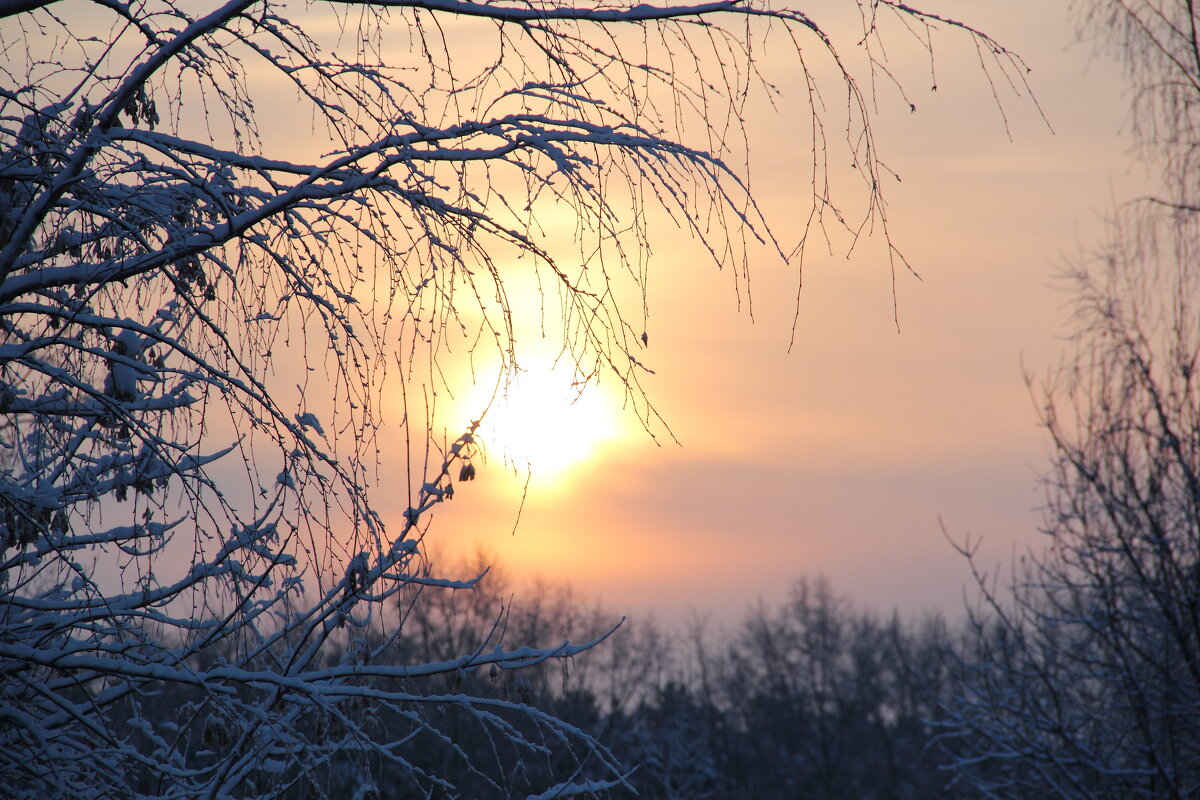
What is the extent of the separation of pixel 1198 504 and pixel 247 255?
8693 millimetres

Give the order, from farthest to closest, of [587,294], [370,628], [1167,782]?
1. [1167,782]
2. [370,628]
3. [587,294]

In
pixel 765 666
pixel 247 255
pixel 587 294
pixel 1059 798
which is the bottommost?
pixel 1059 798

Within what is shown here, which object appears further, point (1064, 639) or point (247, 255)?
point (1064, 639)

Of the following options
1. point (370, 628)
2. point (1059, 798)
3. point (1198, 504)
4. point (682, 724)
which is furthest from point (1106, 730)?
point (682, 724)

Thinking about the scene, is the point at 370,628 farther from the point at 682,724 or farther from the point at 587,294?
the point at 682,724

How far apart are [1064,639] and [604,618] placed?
4552 centimetres

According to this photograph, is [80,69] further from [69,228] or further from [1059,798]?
[1059,798]

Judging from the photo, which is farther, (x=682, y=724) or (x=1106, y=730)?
(x=682, y=724)

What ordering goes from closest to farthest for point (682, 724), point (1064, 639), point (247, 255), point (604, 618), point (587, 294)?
point (587, 294)
point (247, 255)
point (1064, 639)
point (682, 724)
point (604, 618)

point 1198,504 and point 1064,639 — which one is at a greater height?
point 1198,504

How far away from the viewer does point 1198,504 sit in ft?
30.0

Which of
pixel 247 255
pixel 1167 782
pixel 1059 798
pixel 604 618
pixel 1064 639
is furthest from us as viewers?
pixel 604 618

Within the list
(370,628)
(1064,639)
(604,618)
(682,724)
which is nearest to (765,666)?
(604,618)

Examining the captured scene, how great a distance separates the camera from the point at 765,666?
57094mm
